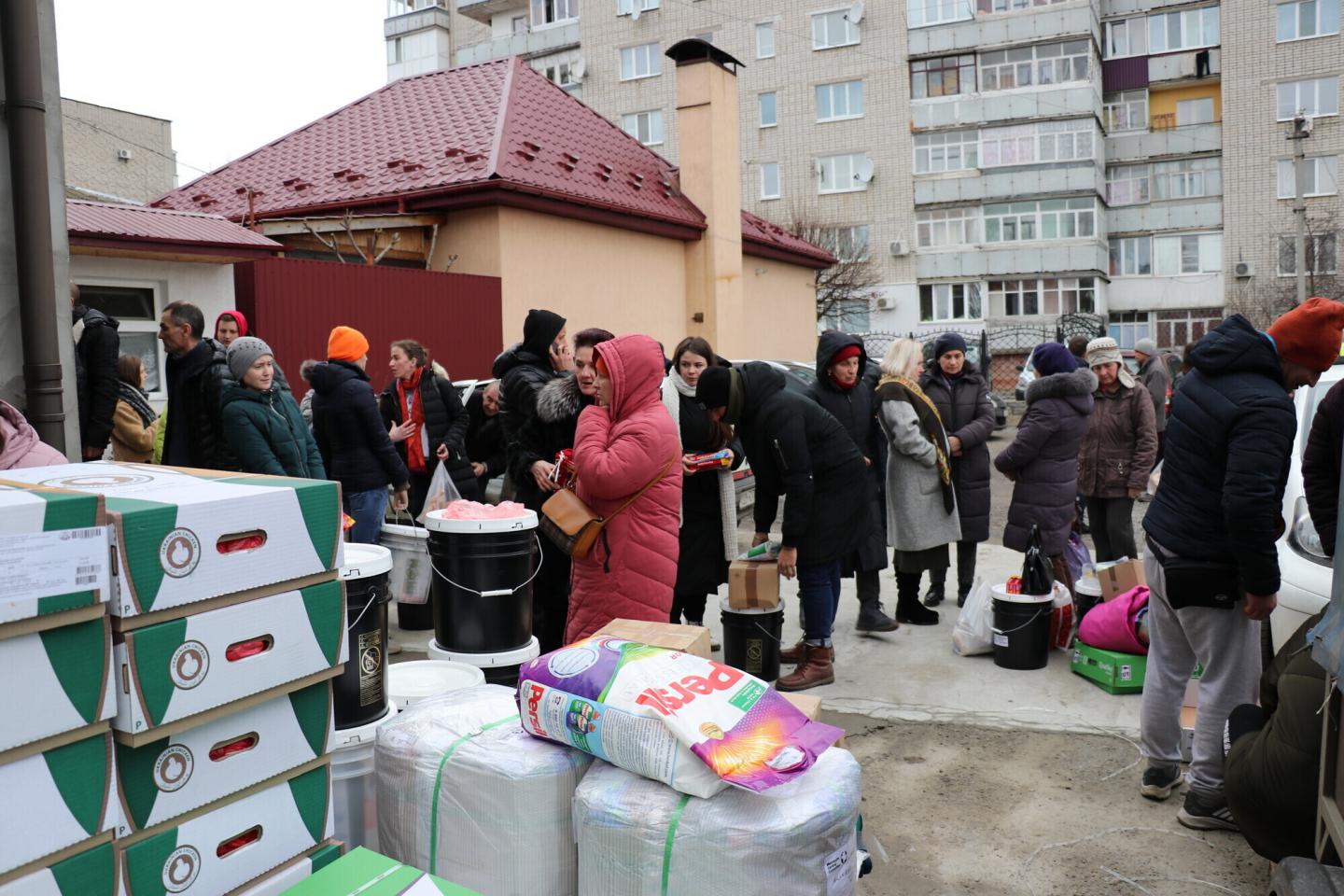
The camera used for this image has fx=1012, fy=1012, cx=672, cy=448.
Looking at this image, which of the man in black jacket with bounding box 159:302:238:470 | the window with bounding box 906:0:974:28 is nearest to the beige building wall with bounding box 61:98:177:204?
the window with bounding box 906:0:974:28

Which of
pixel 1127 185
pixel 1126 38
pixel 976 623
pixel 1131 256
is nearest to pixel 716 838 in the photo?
pixel 976 623

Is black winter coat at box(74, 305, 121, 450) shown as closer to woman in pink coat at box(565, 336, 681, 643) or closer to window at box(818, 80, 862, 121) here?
woman in pink coat at box(565, 336, 681, 643)

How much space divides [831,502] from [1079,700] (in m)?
1.71

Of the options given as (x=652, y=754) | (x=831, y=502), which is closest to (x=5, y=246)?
(x=652, y=754)

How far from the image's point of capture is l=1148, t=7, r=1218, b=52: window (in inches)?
1437

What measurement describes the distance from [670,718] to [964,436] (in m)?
5.06

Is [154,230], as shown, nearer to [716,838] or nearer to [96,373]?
[96,373]

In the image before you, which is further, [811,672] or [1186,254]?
[1186,254]

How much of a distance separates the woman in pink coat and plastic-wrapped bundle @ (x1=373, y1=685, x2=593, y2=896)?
1.64 meters

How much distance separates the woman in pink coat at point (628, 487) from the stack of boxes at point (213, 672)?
6.39ft

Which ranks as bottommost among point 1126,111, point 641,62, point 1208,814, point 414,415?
point 1208,814

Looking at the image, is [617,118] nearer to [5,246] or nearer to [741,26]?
[741,26]

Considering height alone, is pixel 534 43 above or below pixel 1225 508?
above

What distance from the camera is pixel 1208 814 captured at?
3996 mm
